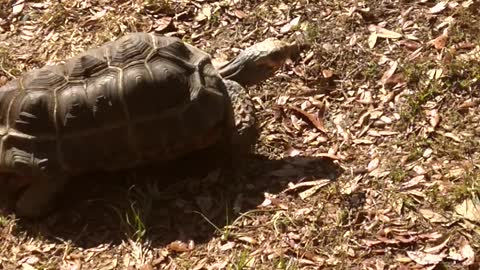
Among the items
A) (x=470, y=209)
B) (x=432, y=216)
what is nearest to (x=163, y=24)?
(x=432, y=216)

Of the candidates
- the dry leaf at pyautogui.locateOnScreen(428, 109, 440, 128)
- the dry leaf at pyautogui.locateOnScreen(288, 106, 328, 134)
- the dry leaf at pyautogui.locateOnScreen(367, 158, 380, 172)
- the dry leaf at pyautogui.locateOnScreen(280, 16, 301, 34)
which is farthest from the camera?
the dry leaf at pyautogui.locateOnScreen(280, 16, 301, 34)

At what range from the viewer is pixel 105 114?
13.1ft

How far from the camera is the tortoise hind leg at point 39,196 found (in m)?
4.14

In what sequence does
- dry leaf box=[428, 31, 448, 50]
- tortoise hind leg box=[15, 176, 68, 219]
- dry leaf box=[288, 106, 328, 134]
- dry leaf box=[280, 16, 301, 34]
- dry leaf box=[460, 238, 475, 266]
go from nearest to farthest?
1. dry leaf box=[460, 238, 475, 266]
2. tortoise hind leg box=[15, 176, 68, 219]
3. dry leaf box=[288, 106, 328, 134]
4. dry leaf box=[428, 31, 448, 50]
5. dry leaf box=[280, 16, 301, 34]

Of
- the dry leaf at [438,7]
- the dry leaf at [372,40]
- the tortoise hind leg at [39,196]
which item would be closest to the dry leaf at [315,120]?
the dry leaf at [372,40]

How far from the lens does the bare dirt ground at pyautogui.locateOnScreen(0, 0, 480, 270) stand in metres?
3.92

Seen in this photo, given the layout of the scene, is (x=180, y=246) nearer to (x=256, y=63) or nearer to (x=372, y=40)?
(x=256, y=63)

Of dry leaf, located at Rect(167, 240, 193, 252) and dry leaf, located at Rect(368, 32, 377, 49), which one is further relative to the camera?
dry leaf, located at Rect(368, 32, 377, 49)

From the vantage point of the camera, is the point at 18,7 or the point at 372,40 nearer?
the point at 372,40

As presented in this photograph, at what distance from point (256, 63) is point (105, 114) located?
3.22 ft

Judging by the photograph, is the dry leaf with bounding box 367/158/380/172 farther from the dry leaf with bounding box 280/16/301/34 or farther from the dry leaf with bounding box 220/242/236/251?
the dry leaf with bounding box 280/16/301/34

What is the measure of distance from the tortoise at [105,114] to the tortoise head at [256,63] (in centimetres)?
32

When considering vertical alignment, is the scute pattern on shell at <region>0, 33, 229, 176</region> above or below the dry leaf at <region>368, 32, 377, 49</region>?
above

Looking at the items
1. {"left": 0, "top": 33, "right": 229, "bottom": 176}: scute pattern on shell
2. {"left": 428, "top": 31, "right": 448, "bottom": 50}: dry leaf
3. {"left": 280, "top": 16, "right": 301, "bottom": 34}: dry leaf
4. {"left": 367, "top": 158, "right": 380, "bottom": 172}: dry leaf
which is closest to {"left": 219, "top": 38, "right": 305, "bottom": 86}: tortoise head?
{"left": 0, "top": 33, "right": 229, "bottom": 176}: scute pattern on shell
